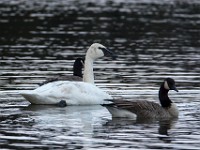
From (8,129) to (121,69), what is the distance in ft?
31.9

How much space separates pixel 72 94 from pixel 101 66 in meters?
6.80

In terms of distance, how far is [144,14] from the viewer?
4756 centimetres

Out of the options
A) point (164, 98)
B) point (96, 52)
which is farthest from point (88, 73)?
point (164, 98)

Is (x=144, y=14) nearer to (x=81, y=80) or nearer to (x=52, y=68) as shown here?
(x=52, y=68)

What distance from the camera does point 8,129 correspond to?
1628cm

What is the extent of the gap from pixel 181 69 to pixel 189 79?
6.73ft

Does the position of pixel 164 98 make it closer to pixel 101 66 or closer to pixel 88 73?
pixel 88 73

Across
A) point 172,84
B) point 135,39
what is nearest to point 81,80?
point 172,84

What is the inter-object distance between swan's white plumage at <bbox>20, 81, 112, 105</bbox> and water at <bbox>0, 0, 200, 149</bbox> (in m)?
0.25

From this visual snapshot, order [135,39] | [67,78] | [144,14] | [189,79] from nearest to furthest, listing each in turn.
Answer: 1. [67,78]
2. [189,79]
3. [135,39]
4. [144,14]

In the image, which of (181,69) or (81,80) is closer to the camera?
(81,80)

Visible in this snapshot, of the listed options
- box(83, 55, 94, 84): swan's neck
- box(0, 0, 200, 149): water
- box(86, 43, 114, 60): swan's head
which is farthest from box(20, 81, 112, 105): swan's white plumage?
box(86, 43, 114, 60): swan's head

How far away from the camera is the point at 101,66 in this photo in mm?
26828

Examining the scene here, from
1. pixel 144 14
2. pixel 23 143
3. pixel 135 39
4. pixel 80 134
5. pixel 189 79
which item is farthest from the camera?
pixel 144 14
